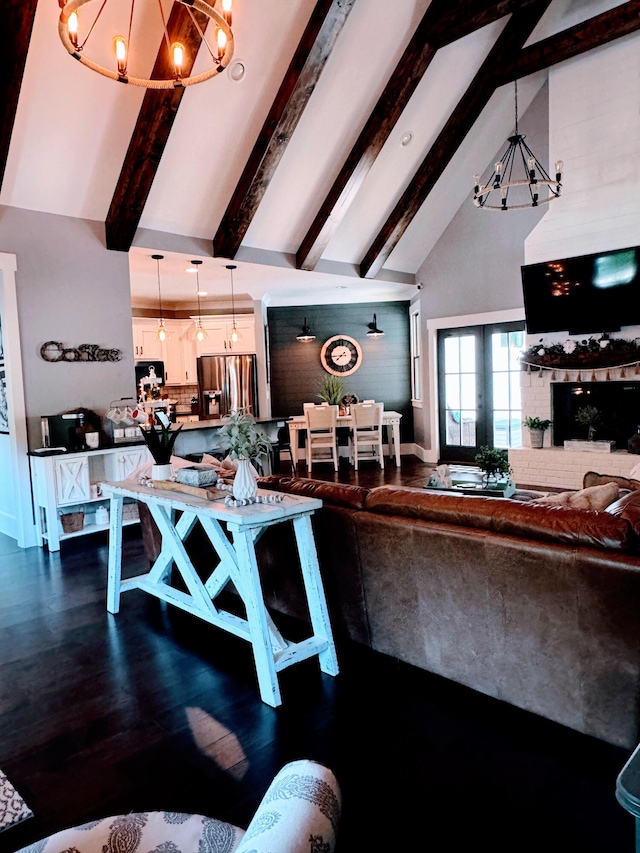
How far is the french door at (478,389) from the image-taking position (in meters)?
8.02

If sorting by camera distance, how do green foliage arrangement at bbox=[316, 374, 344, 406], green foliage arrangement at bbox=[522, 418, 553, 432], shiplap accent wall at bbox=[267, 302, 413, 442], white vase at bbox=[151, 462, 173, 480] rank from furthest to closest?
shiplap accent wall at bbox=[267, 302, 413, 442]
green foliage arrangement at bbox=[316, 374, 344, 406]
green foliage arrangement at bbox=[522, 418, 553, 432]
white vase at bbox=[151, 462, 173, 480]

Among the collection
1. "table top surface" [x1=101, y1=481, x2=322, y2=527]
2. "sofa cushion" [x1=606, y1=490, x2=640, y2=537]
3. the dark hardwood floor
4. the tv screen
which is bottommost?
the dark hardwood floor

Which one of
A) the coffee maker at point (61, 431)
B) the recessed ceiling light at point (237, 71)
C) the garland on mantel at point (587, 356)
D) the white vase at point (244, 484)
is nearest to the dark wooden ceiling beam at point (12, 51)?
the recessed ceiling light at point (237, 71)

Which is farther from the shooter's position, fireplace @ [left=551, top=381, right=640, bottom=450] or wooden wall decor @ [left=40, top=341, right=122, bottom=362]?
fireplace @ [left=551, top=381, right=640, bottom=450]

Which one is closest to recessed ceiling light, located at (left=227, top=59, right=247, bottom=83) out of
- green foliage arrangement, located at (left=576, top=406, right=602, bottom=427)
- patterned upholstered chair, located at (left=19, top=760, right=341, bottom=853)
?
green foliage arrangement, located at (left=576, top=406, right=602, bottom=427)

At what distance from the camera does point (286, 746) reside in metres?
2.18

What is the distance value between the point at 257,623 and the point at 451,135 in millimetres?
6587

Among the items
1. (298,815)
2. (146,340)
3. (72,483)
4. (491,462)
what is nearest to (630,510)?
(298,815)

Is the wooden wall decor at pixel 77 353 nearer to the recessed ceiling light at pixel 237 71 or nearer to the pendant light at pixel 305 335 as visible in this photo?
the recessed ceiling light at pixel 237 71

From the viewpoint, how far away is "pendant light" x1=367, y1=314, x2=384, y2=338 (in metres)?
10.1

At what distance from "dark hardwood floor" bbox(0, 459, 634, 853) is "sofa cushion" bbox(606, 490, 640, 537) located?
857 mm

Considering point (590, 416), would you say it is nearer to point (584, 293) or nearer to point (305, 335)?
point (584, 293)

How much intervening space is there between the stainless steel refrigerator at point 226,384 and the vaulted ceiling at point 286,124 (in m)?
2.73

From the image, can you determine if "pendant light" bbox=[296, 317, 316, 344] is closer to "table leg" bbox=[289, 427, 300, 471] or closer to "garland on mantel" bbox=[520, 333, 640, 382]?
"table leg" bbox=[289, 427, 300, 471]
